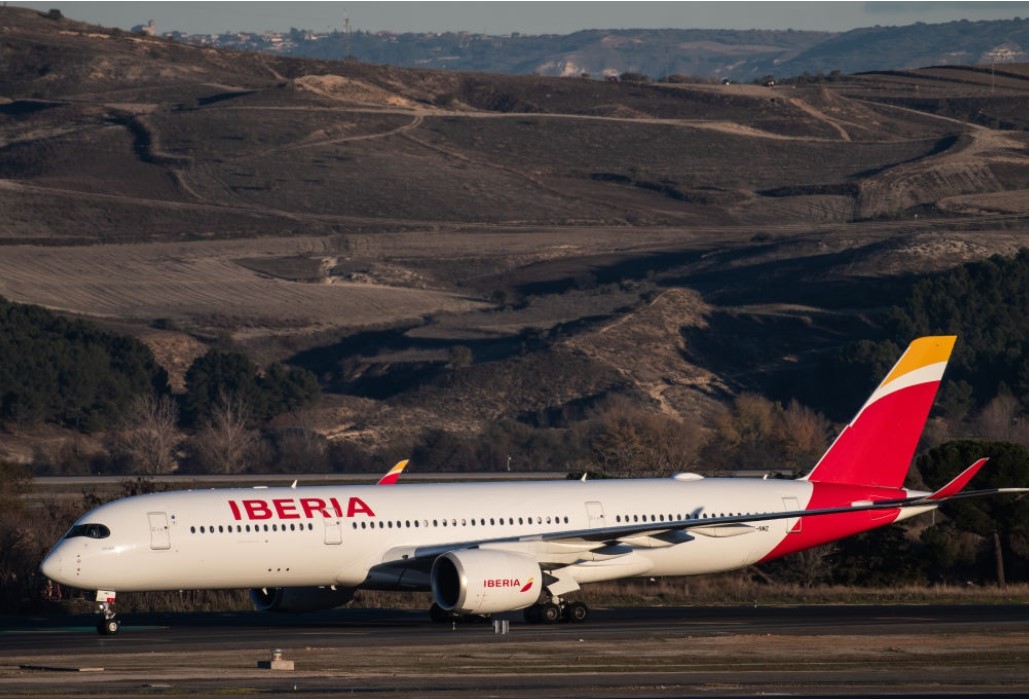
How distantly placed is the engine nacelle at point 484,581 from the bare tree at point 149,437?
60474 millimetres

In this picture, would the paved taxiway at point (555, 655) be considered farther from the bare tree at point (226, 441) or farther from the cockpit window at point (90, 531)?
the bare tree at point (226, 441)

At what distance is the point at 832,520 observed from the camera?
140 feet

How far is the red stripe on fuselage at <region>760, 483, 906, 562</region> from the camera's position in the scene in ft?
140

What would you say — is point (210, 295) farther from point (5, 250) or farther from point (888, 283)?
point (888, 283)

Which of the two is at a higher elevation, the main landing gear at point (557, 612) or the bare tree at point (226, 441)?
the main landing gear at point (557, 612)

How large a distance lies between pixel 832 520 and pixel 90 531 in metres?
17.7

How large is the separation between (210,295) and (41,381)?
38322 mm

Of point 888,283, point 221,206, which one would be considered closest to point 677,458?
point 888,283

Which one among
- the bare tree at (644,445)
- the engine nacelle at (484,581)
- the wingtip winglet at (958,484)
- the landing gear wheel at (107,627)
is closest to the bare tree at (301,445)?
the bare tree at (644,445)

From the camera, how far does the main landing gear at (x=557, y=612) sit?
3928 cm

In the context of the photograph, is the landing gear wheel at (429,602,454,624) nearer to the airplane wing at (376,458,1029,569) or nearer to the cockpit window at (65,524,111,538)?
the airplane wing at (376,458,1029,569)

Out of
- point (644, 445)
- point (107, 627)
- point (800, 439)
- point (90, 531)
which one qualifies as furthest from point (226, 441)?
point (90, 531)

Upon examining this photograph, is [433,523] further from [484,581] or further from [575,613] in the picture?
[575,613]

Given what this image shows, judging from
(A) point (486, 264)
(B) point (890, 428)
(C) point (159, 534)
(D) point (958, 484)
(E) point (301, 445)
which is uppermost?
(B) point (890, 428)
